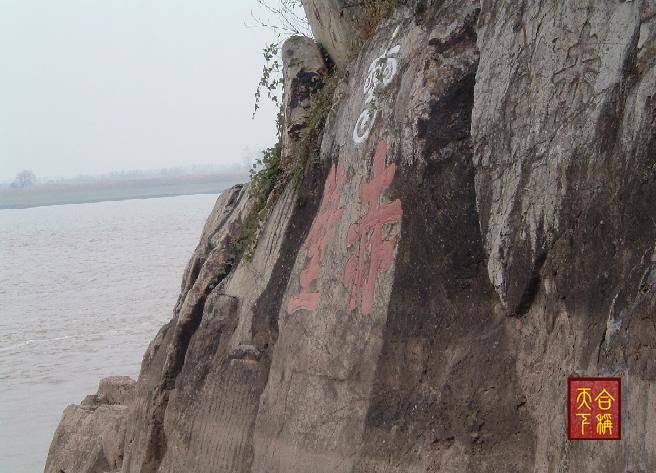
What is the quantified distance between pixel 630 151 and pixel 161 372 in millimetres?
5347

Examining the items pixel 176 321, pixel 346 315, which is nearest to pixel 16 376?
pixel 176 321

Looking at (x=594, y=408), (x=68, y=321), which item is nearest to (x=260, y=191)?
(x=594, y=408)

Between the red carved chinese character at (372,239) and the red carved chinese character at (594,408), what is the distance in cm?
201

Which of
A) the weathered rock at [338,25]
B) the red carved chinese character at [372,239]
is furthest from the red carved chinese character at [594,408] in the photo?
the weathered rock at [338,25]

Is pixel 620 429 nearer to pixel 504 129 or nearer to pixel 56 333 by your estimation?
pixel 504 129

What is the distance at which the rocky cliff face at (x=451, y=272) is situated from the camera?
4.78 m

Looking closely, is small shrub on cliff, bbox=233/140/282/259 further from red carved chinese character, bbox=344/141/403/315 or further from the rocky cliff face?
red carved chinese character, bbox=344/141/403/315

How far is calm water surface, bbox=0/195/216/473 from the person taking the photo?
1688 cm

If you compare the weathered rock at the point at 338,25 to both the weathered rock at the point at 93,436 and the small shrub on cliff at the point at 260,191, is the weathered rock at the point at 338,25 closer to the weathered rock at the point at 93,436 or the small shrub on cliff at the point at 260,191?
the small shrub on cliff at the point at 260,191

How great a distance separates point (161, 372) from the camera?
28.6 feet

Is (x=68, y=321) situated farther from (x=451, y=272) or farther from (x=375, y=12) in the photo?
(x=451, y=272)

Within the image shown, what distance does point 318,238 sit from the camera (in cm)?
730

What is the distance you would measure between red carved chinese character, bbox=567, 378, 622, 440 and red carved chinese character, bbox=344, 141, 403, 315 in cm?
201

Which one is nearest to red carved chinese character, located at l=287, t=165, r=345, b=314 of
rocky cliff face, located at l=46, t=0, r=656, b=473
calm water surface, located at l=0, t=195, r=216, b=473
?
rocky cliff face, located at l=46, t=0, r=656, b=473
